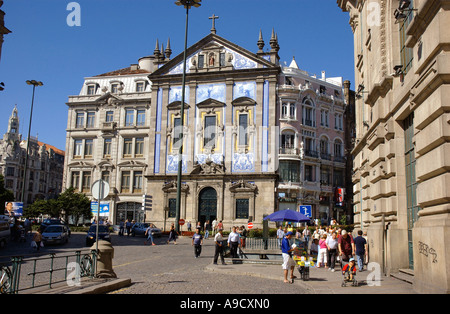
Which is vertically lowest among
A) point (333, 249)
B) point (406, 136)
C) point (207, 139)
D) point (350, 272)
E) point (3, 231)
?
point (350, 272)

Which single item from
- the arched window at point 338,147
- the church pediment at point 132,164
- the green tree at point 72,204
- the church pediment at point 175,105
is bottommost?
the green tree at point 72,204

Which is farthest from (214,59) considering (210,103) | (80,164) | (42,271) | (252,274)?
(42,271)

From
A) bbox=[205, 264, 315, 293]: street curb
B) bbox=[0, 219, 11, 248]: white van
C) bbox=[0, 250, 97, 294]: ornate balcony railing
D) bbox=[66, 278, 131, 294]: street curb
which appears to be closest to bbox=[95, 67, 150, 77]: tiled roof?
bbox=[0, 219, 11, 248]: white van

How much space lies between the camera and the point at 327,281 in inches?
579

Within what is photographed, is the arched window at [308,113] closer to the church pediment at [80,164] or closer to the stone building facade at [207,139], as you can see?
Answer: the stone building facade at [207,139]

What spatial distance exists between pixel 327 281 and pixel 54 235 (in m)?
21.3

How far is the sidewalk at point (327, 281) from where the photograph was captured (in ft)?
39.6

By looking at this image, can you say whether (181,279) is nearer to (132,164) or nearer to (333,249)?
(333,249)

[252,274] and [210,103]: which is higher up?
[210,103]

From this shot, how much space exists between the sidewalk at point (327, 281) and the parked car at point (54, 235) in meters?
15.1

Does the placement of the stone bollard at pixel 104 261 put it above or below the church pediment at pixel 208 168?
below

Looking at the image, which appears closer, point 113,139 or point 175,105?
point 175,105

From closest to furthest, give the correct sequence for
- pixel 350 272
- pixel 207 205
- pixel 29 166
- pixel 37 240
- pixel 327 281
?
pixel 350 272
pixel 327 281
pixel 37 240
pixel 207 205
pixel 29 166

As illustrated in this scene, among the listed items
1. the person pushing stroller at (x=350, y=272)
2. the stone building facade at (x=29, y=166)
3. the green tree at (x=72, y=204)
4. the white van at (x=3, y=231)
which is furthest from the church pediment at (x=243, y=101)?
the stone building facade at (x=29, y=166)
